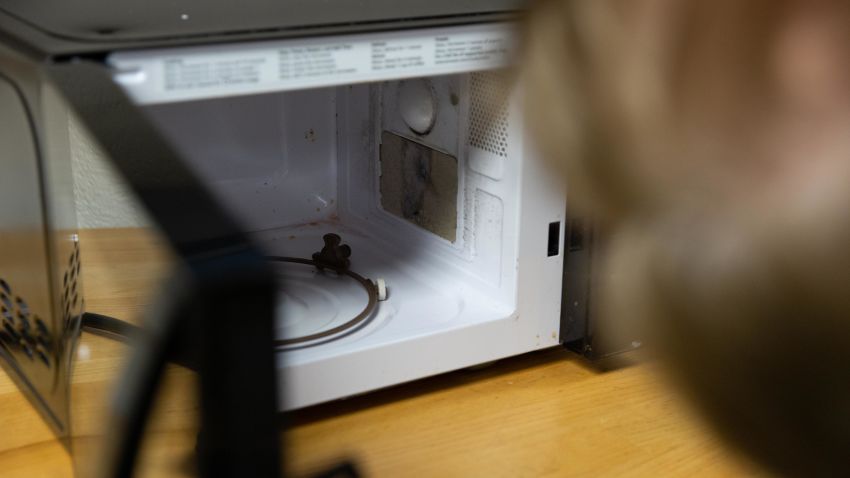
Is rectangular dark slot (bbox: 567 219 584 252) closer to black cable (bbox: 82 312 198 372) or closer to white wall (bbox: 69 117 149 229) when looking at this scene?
black cable (bbox: 82 312 198 372)

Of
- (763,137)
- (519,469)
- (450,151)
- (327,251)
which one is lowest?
(519,469)

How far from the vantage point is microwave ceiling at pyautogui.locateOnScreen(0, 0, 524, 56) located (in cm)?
68

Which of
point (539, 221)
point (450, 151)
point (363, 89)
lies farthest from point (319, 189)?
point (539, 221)

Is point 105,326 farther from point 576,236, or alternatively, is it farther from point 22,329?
point 576,236

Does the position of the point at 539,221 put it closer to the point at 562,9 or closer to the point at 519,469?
the point at 519,469

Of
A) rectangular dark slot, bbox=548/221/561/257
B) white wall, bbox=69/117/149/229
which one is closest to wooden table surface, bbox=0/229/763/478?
rectangular dark slot, bbox=548/221/561/257

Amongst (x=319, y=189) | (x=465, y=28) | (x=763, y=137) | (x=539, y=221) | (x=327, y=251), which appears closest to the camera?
(x=763, y=137)

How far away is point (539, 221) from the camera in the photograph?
37.1 inches

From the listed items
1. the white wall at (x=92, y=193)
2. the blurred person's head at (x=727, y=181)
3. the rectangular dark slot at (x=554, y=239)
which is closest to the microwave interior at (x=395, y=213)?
the rectangular dark slot at (x=554, y=239)

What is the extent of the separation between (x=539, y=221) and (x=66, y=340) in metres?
0.46

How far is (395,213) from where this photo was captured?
1153mm

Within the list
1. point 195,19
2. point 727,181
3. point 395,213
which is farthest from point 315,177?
point 727,181

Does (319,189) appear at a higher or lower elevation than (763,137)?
lower

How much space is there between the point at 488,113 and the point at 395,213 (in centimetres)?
24
